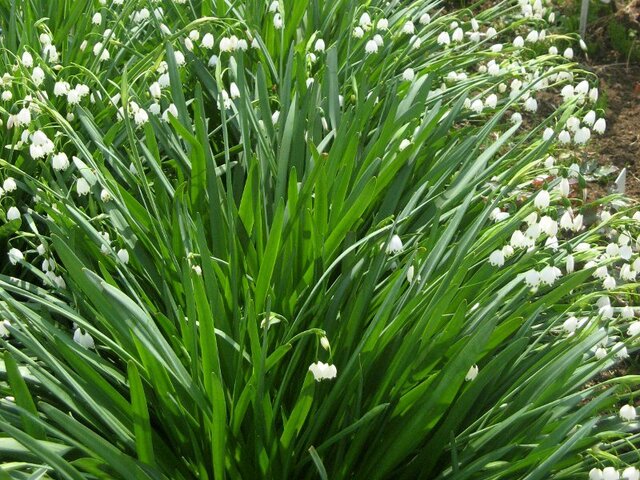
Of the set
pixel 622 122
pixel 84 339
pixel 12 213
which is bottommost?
pixel 622 122

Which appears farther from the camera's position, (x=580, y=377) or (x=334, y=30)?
(x=334, y=30)

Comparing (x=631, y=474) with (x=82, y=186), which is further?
(x=82, y=186)

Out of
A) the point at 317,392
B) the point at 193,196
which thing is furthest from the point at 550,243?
the point at 193,196

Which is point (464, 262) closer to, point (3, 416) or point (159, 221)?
point (159, 221)

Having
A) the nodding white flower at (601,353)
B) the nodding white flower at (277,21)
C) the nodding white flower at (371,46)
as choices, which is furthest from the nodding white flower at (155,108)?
the nodding white flower at (601,353)

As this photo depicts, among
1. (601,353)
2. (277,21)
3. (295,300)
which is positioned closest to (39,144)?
(295,300)

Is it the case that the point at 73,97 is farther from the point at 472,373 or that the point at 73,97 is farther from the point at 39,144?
the point at 472,373
